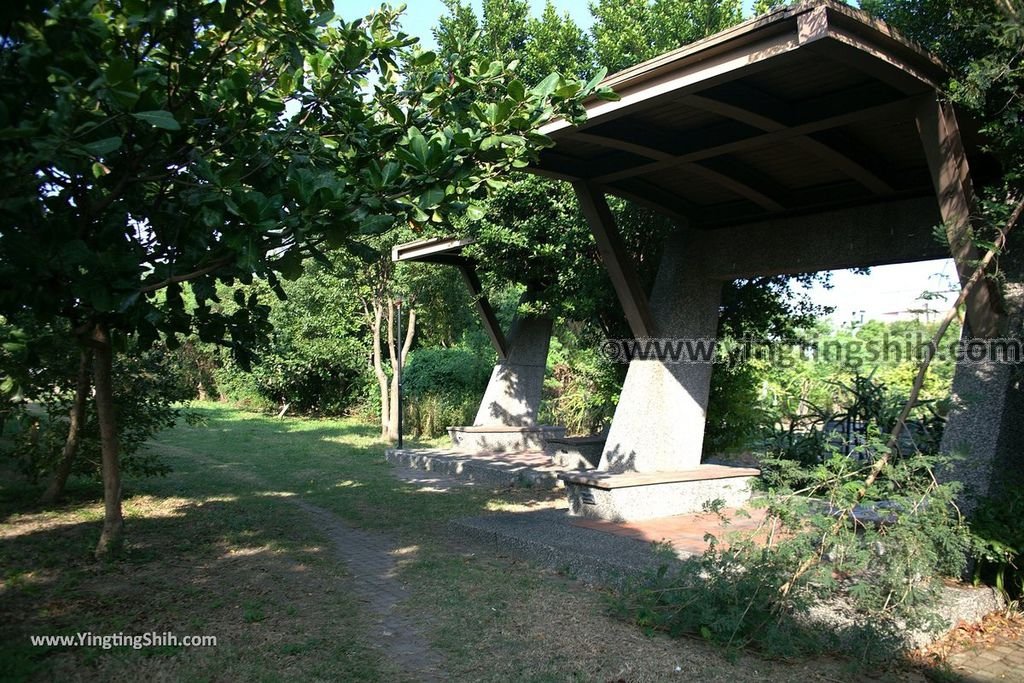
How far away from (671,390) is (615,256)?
1776mm

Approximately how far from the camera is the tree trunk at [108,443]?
17.6ft

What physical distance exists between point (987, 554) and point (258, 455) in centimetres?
1170

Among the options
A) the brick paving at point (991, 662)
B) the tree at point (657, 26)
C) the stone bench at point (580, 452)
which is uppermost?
the tree at point (657, 26)

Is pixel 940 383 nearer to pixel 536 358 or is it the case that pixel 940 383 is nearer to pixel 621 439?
pixel 536 358

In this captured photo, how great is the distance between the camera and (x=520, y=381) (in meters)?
13.5

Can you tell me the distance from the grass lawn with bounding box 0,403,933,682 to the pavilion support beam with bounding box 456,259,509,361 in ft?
16.6

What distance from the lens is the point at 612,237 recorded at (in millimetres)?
8016

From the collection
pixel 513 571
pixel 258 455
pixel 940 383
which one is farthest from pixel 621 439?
pixel 940 383

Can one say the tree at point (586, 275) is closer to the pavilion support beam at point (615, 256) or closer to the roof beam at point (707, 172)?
the pavilion support beam at point (615, 256)

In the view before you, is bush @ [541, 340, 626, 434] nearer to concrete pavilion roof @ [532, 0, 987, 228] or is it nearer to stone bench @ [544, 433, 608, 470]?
stone bench @ [544, 433, 608, 470]

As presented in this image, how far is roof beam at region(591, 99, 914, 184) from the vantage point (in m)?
5.70

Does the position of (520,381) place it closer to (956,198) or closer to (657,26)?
(657,26)

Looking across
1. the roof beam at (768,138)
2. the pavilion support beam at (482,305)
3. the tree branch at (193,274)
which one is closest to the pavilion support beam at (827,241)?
the roof beam at (768,138)

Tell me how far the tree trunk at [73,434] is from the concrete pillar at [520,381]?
723 centimetres
